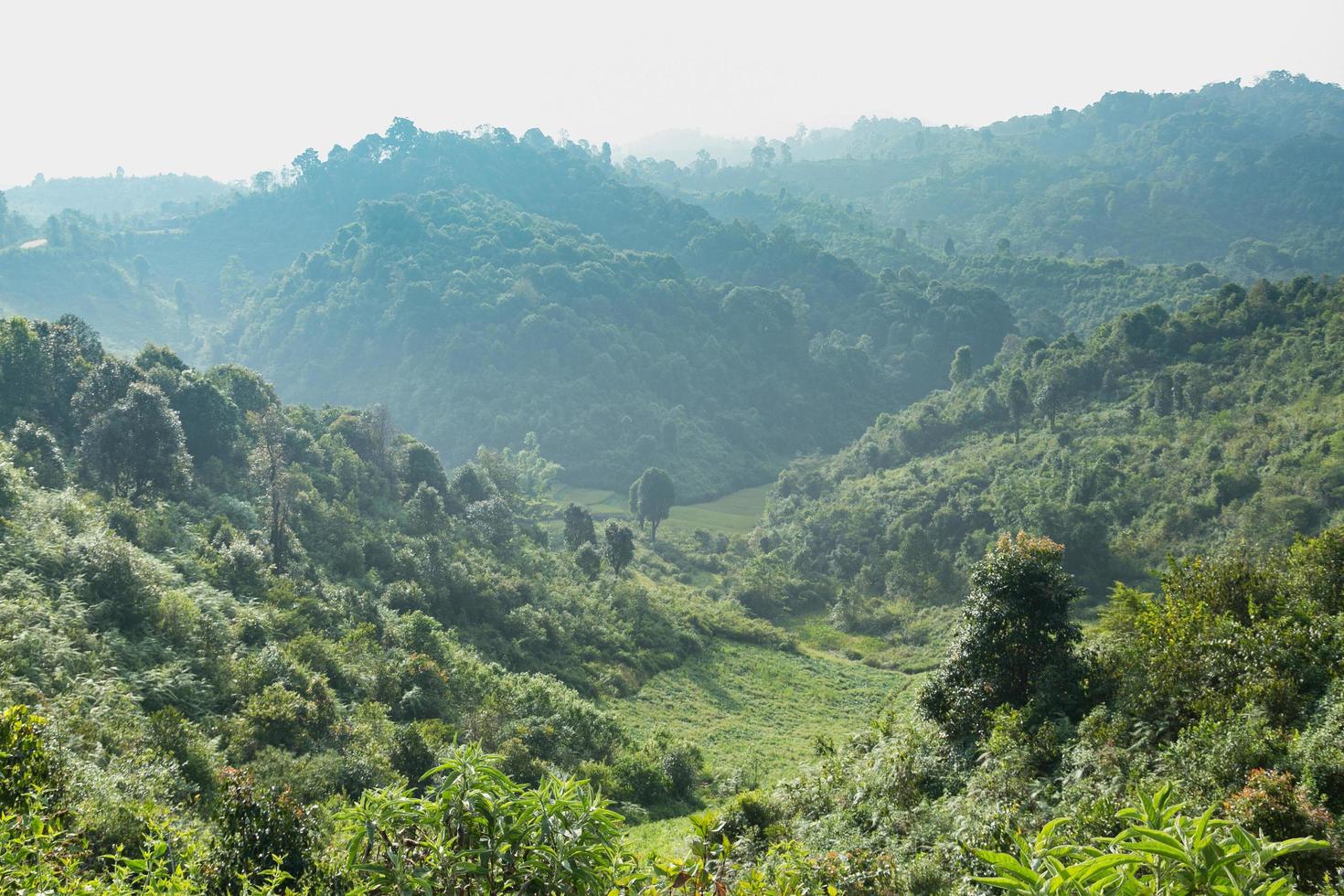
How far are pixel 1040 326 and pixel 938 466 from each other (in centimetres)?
6686

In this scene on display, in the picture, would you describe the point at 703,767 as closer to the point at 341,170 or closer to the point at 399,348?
the point at 399,348

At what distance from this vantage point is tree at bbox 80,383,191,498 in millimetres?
28484

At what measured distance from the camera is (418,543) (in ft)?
114

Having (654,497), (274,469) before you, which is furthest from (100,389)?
(654,497)

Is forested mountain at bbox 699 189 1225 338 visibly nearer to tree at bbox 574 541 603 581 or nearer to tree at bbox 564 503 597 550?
tree at bbox 564 503 597 550

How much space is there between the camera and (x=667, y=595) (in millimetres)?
45156

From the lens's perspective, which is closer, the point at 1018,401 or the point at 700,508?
the point at 1018,401

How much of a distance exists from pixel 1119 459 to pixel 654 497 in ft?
104

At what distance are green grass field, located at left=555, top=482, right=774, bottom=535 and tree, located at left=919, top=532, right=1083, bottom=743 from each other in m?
53.4

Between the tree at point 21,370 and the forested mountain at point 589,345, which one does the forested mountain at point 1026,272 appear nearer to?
the forested mountain at point 589,345

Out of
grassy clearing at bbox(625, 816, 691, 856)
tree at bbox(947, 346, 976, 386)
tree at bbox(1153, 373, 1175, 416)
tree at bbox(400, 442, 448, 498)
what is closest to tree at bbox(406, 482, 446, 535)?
tree at bbox(400, 442, 448, 498)

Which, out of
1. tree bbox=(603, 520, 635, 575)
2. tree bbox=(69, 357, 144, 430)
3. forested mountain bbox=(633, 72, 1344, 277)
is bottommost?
tree bbox=(603, 520, 635, 575)

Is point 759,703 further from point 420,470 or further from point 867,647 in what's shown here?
point 420,470

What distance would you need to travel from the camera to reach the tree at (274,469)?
28.6m
